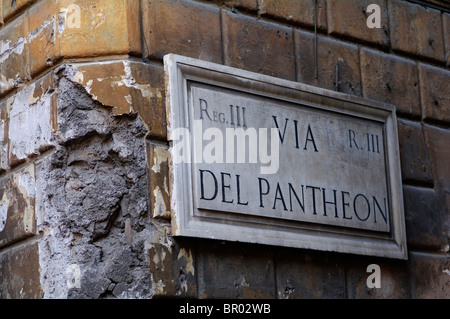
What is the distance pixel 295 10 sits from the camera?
14.7 feet

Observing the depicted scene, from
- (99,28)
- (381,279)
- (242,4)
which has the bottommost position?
(381,279)

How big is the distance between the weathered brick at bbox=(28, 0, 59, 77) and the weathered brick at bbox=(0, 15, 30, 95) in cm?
6

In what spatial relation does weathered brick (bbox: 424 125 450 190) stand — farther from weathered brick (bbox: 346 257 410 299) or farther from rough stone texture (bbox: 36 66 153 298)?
rough stone texture (bbox: 36 66 153 298)

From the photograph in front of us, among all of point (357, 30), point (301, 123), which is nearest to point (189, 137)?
point (301, 123)

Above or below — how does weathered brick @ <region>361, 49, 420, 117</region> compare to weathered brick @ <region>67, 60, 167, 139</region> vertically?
above

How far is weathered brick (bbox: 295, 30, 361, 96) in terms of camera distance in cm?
446

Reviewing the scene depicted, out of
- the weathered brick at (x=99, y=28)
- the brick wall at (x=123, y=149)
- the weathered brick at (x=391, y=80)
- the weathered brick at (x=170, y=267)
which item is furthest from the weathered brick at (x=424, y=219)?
the weathered brick at (x=99, y=28)

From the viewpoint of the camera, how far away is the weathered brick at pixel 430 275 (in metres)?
4.60

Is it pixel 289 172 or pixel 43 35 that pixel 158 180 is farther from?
pixel 43 35

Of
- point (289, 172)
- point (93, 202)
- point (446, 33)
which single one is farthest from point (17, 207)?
point (446, 33)

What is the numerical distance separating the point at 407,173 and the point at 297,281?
961 millimetres

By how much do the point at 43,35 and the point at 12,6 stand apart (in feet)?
1.36

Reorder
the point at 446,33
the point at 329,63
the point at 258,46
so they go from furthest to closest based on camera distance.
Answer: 1. the point at 446,33
2. the point at 329,63
3. the point at 258,46
